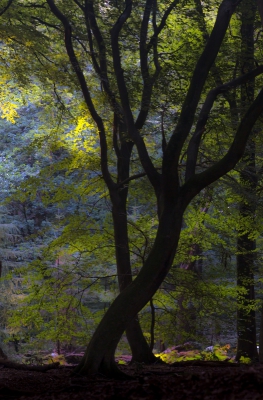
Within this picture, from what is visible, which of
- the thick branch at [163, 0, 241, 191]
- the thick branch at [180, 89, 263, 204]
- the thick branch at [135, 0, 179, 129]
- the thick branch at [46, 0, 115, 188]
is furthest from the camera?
the thick branch at [46, 0, 115, 188]

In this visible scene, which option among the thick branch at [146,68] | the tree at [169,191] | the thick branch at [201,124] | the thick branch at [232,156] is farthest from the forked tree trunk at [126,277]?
the thick branch at [232,156]

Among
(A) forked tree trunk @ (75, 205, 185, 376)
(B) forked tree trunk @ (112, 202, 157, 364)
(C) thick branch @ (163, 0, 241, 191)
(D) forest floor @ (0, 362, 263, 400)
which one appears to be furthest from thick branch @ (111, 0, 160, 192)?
(D) forest floor @ (0, 362, 263, 400)

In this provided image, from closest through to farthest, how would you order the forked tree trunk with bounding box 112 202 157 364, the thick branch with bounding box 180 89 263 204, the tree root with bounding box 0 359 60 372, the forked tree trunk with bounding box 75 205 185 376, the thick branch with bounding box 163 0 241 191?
the forked tree trunk with bounding box 75 205 185 376
the thick branch with bounding box 180 89 263 204
the thick branch with bounding box 163 0 241 191
the tree root with bounding box 0 359 60 372
the forked tree trunk with bounding box 112 202 157 364

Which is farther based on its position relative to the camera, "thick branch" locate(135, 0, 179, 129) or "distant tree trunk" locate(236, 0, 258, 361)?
Answer: "distant tree trunk" locate(236, 0, 258, 361)

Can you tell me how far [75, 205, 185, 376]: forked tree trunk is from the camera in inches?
200

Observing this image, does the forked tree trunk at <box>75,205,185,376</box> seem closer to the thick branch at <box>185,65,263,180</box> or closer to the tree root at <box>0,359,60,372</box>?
the thick branch at <box>185,65,263,180</box>

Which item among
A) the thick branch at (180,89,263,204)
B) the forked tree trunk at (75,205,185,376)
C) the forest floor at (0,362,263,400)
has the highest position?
the thick branch at (180,89,263,204)

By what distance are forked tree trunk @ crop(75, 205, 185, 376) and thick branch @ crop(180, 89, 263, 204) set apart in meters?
0.65

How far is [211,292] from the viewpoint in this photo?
8.48 metres

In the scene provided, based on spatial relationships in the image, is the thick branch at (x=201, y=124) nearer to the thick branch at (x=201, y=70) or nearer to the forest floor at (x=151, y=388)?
the thick branch at (x=201, y=70)

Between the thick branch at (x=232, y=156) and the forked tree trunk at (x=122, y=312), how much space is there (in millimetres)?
651

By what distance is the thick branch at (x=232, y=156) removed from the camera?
5.48 metres

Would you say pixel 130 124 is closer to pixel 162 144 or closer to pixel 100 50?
pixel 162 144

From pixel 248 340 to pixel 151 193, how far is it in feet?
11.6
